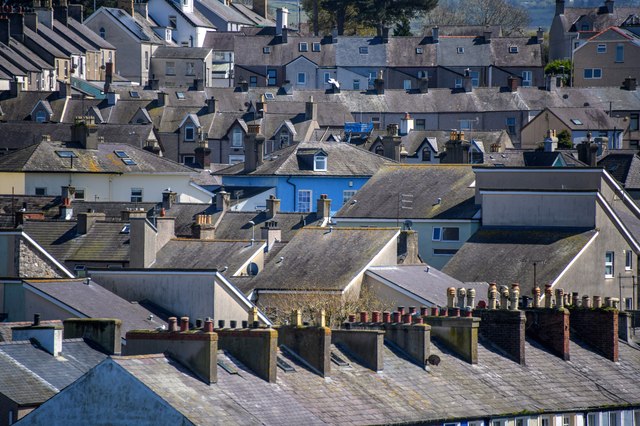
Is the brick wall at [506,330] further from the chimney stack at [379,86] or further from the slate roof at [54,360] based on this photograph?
the chimney stack at [379,86]

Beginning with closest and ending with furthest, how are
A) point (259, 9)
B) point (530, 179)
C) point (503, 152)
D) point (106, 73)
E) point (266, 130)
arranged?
point (530, 179), point (503, 152), point (266, 130), point (106, 73), point (259, 9)

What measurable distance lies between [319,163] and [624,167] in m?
14.3

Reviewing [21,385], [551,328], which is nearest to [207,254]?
[551,328]

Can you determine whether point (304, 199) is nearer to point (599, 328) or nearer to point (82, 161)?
point (82, 161)

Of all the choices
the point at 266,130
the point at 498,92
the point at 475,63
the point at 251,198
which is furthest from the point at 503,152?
the point at 475,63

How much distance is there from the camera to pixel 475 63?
150 metres

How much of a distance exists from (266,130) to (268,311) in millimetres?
57011

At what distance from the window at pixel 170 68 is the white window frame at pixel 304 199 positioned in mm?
59891

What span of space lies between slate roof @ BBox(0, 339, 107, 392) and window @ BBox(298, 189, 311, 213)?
5295 cm

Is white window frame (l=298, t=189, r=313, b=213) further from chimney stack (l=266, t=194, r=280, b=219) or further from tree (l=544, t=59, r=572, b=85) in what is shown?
tree (l=544, t=59, r=572, b=85)

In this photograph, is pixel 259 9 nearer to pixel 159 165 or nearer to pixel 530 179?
pixel 159 165

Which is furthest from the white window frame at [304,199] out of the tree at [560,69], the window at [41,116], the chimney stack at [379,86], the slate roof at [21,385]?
the tree at [560,69]

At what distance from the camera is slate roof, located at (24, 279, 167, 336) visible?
51.9 m

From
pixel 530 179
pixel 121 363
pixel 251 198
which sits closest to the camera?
pixel 121 363
